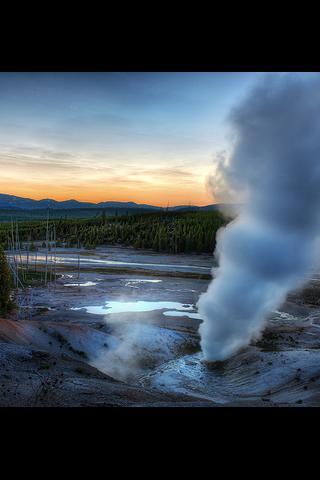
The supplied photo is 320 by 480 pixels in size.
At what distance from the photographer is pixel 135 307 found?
23.2m

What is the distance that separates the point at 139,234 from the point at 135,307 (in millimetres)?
36698

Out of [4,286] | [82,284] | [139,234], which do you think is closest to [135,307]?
[4,286]

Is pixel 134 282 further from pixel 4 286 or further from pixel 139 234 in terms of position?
pixel 139 234

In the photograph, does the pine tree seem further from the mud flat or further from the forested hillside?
the forested hillside

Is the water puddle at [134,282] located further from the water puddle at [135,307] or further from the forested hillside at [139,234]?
the forested hillside at [139,234]

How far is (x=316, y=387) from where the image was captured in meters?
9.32

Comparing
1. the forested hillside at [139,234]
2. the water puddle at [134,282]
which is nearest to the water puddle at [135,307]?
the water puddle at [134,282]

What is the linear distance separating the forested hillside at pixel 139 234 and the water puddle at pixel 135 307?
26.3 meters

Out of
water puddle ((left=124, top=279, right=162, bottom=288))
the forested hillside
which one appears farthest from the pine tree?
the forested hillside
